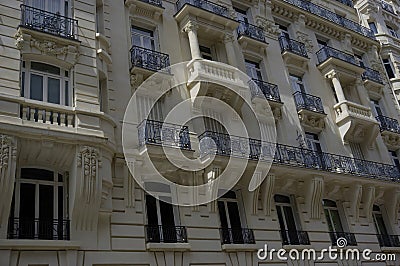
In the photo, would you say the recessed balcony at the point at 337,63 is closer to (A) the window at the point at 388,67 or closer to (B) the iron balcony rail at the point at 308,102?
(B) the iron balcony rail at the point at 308,102

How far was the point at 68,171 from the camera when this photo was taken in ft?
32.9

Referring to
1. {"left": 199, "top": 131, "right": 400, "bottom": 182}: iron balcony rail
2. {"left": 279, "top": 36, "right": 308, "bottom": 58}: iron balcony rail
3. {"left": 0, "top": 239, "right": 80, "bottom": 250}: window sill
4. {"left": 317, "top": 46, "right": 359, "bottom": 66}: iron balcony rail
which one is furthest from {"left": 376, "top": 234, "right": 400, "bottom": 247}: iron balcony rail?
{"left": 0, "top": 239, "right": 80, "bottom": 250}: window sill

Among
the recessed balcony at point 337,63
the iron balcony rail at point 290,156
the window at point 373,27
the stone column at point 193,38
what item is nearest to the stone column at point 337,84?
the recessed balcony at point 337,63

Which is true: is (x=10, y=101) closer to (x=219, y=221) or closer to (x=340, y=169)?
(x=219, y=221)

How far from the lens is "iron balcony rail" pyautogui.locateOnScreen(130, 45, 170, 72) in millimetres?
12969

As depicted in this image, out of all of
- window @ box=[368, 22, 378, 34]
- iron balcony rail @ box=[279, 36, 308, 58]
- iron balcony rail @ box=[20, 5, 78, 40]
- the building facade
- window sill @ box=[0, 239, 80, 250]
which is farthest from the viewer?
window @ box=[368, 22, 378, 34]

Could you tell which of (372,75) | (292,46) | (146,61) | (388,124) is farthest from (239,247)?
Result: (372,75)

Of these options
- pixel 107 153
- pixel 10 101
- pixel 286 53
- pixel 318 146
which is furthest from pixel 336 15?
pixel 10 101

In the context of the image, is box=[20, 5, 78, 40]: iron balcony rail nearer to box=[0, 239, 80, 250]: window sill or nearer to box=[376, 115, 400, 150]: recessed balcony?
box=[0, 239, 80, 250]: window sill

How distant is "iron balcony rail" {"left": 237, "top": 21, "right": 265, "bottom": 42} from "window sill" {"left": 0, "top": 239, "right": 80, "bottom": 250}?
11355 millimetres

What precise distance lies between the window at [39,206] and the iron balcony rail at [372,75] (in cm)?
1715

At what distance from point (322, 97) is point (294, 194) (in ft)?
19.6

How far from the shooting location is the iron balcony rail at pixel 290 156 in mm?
12393

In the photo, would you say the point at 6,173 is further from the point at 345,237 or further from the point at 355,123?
the point at 355,123
